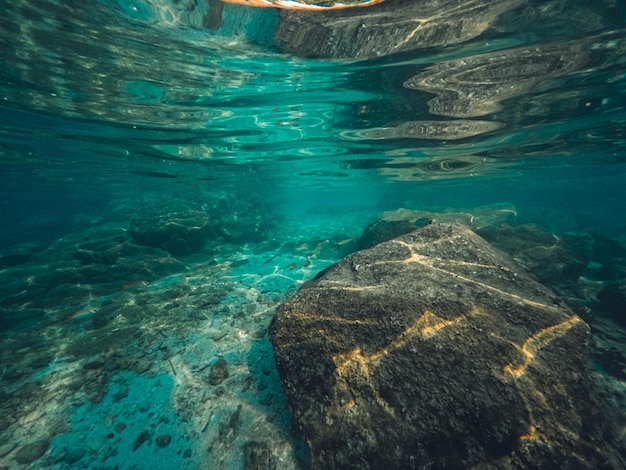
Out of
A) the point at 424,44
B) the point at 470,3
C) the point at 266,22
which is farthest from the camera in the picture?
the point at 424,44

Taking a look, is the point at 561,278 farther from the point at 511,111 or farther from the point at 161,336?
the point at 161,336

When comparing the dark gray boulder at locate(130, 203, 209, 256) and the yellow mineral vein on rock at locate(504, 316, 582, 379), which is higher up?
the yellow mineral vein on rock at locate(504, 316, 582, 379)

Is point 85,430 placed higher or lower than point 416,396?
lower

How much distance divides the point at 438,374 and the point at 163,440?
410 centimetres

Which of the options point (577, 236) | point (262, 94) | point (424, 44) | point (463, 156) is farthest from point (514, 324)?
point (463, 156)

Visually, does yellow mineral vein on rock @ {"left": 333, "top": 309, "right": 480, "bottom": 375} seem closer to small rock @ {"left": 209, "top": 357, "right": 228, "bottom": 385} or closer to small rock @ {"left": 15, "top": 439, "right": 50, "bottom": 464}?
small rock @ {"left": 209, "top": 357, "right": 228, "bottom": 385}

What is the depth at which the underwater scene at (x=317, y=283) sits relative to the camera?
310 centimetres

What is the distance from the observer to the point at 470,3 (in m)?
5.17

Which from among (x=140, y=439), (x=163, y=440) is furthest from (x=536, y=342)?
(x=140, y=439)

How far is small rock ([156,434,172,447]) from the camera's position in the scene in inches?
155

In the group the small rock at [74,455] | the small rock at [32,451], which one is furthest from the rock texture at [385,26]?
the small rock at [32,451]

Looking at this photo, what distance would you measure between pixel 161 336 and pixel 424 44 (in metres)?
9.72

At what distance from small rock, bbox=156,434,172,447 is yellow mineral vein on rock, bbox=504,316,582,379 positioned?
4.75 meters

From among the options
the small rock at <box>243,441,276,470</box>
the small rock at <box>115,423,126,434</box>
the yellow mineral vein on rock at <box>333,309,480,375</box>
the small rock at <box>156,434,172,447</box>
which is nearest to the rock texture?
the yellow mineral vein on rock at <box>333,309,480,375</box>
